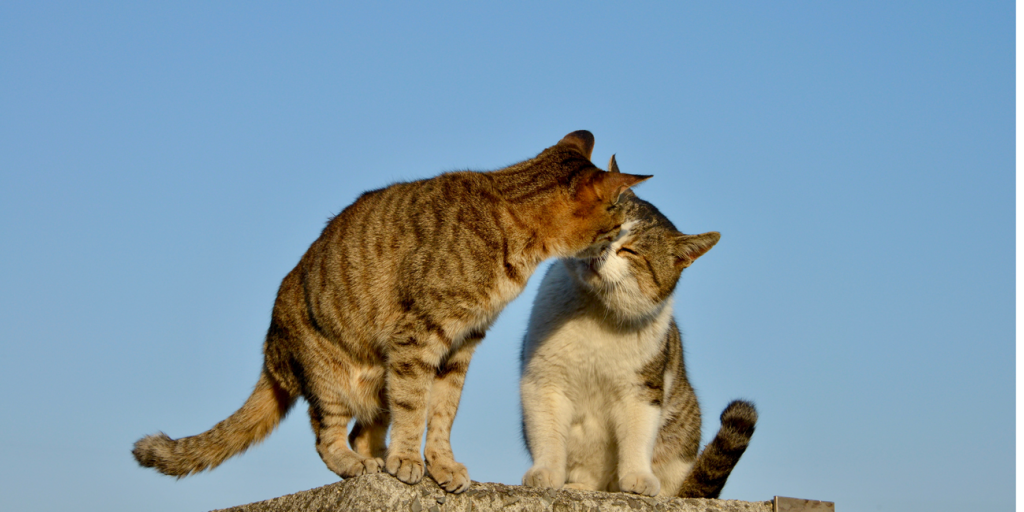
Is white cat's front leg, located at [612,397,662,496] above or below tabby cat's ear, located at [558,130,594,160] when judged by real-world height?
below

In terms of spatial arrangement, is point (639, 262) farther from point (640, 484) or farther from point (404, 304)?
point (404, 304)

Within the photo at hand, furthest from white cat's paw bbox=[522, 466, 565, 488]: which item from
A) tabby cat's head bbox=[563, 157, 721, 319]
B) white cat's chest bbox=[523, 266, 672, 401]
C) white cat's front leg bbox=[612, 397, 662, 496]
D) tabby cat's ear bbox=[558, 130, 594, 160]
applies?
tabby cat's ear bbox=[558, 130, 594, 160]

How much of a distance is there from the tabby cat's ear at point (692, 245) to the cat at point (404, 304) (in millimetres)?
937

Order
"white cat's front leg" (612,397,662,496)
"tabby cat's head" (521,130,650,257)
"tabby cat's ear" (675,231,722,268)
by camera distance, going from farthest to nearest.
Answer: "tabby cat's ear" (675,231,722,268) < "white cat's front leg" (612,397,662,496) < "tabby cat's head" (521,130,650,257)

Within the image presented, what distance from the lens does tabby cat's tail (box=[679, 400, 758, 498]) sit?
18.3 feet

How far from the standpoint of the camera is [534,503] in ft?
13.3

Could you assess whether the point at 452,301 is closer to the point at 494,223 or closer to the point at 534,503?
the point at 494,223

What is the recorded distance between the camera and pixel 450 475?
13.5ft

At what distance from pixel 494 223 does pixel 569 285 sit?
1238 mm

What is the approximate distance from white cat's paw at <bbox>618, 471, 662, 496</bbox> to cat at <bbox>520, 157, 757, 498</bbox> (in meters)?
0.03

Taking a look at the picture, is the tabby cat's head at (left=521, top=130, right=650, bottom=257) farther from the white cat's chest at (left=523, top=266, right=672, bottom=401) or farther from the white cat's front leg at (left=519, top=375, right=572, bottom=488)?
the white cat's front leg at (left=519, top=375, right=572, bottom=488)

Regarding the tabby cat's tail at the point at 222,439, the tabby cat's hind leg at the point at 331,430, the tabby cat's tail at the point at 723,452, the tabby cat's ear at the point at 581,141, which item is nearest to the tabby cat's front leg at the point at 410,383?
the tabby cat's hind leg at the point at 331,430

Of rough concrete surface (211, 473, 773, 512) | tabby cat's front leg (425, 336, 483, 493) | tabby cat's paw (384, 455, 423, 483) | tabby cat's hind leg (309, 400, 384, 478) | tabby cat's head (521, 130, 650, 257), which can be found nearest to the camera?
rough concrete surface (211, 473, 773, 512)

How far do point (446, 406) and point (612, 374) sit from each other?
129cm
